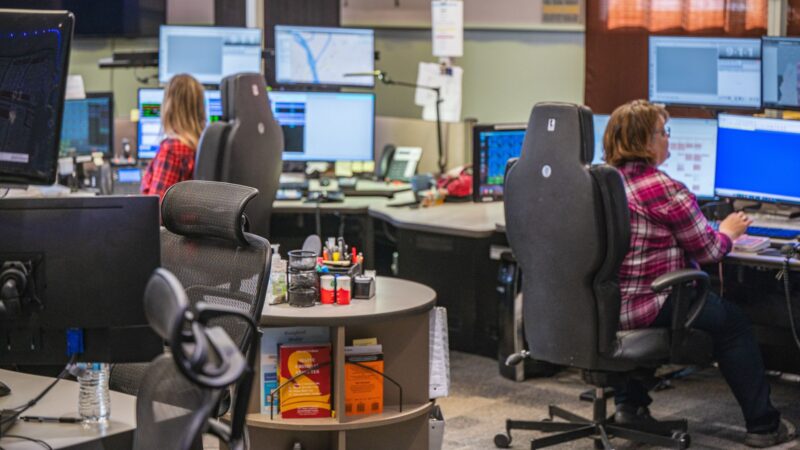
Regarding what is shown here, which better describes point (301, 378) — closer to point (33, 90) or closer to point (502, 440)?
point (502, 440)

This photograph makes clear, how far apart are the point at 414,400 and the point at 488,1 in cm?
368

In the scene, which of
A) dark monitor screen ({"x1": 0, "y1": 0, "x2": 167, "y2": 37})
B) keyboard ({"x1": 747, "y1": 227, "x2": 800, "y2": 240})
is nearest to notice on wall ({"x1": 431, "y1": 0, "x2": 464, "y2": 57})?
dark monitor screen ({"x1": 0, "y1": 0, "x2": 167, "y2": 37})

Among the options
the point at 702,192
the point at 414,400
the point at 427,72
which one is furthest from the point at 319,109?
the point at 414,400

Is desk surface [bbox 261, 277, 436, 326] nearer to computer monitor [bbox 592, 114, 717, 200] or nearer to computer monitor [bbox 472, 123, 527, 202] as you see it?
computer monitor [bbox 592, 114, 717, 200]

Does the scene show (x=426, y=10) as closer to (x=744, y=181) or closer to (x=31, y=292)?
(x=744, y=181)

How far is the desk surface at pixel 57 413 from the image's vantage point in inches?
94.8

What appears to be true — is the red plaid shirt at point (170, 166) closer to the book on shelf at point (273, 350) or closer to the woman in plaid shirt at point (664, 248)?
the book on shelf at point (273, 350)

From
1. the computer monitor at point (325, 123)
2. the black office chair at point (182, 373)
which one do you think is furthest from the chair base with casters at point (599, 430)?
the computer monitor at point (325, 123)

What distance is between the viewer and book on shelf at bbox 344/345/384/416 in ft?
10.7

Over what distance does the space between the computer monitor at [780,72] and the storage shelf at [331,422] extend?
2147 millimetres

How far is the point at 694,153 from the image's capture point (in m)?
4.78

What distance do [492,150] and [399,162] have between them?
0.80 m

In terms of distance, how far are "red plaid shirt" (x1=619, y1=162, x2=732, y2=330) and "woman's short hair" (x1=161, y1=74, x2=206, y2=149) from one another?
5.88 ft

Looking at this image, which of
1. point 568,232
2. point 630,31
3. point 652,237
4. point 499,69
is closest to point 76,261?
point 568,232
